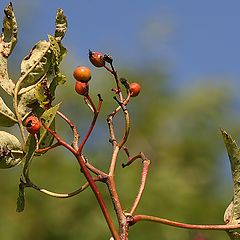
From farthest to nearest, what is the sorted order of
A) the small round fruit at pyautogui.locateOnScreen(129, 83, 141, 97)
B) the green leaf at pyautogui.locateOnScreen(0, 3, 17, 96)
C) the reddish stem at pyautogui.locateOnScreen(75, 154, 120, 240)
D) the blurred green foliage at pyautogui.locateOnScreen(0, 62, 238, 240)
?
the blurred green foliage at pyautogui.locateOnScreen(0, 62, 238, 240), the small round fruit at pyautogui.locateOnScreen(129, 83, 141, 97), the green leaf at pyautogui.locateOnScreen(0, 3, 17, 96), the reddish stem at pyautogui.locateOnScreen(75, 154, 120, 240)

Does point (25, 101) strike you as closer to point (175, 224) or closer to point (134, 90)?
point (134, 90)

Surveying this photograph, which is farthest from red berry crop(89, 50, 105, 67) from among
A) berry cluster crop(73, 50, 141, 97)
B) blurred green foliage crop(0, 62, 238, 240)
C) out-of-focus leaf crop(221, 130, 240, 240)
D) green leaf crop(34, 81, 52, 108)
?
blurred green foliage crop(0, 62, 238, 240)

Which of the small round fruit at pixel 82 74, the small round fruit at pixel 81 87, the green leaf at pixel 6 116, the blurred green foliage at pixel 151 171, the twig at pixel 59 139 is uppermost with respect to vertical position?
the small round fruit at pixel 82 74

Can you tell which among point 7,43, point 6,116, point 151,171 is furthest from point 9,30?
point 151,171

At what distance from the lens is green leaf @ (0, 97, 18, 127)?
4.12 feet

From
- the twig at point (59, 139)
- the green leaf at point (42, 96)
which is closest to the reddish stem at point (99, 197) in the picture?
the twig at point (59, 139)

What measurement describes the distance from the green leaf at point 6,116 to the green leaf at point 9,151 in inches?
1.6

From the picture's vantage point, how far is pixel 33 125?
1.17 m

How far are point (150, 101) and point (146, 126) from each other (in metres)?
0.41

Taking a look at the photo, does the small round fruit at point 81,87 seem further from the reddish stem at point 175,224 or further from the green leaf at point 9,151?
the reddish stem at point 175,224

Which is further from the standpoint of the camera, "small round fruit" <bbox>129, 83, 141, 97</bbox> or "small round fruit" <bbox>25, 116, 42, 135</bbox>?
"small round fruit" <bbox>129, 83, 141, 97</bbox>

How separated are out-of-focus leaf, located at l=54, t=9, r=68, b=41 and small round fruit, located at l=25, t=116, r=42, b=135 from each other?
144 millimetres

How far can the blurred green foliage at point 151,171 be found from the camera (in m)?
6.85

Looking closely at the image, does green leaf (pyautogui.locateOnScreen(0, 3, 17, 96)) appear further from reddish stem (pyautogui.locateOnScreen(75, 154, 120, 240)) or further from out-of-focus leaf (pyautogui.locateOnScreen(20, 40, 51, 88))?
reddish stem (pyautogui.locateOnScreen(75, 154, 120, 240))
